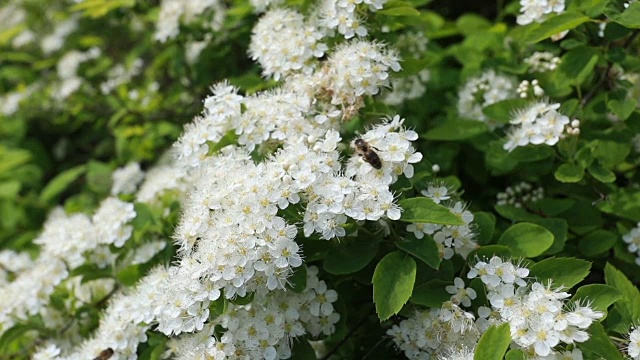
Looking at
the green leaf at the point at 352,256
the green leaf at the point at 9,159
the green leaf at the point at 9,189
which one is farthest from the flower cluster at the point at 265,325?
the green leaf at the point at 9,159

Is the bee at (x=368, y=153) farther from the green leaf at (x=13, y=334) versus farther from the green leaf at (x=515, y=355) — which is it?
the green leaf at (x=13, y=334)

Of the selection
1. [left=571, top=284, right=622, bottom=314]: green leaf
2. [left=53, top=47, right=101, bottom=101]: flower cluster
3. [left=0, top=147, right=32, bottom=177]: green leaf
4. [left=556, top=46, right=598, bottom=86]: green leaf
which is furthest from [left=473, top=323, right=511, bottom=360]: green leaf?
[left=53, top=47, right=101, bottom=101]: flower cluster

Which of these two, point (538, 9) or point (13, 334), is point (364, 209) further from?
point (13, 334)

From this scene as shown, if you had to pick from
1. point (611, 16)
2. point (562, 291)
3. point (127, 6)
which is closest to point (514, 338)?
point (562, 291)

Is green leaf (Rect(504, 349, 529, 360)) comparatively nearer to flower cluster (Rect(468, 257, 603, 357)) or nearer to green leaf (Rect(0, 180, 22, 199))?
flower cluster (Rect(468, 257, 603, 357))

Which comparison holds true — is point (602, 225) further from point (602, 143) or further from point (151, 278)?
point (151, 278)

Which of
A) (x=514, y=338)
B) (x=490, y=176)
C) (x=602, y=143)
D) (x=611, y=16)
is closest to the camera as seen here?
(x=514, y=338)

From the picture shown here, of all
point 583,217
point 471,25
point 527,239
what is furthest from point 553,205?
point 471,25
